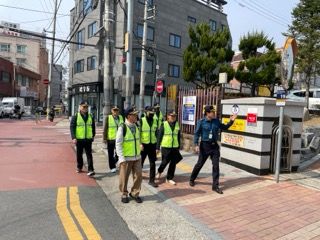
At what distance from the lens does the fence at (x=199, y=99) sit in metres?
11.6

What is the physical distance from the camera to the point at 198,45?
22062 millimetres

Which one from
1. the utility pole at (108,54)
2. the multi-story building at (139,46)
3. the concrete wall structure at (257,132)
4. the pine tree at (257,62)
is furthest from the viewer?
the multi-story building at (139,46)

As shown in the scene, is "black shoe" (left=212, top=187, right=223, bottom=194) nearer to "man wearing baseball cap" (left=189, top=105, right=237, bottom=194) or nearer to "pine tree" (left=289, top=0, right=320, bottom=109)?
"man wearing baseball cap" (left=189, top=105, right=237, bottom=194)

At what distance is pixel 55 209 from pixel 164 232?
6.49ft

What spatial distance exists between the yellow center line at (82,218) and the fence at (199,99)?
6045 mm

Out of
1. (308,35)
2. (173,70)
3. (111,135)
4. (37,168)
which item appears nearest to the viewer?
(111,135)

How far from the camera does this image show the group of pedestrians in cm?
648

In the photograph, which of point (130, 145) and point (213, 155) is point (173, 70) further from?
point (130, 145)

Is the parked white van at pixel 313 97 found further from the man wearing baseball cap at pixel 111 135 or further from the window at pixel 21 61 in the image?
the window at pixel 21 61

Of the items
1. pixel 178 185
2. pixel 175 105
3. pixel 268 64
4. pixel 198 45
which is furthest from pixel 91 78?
pixel 178 185

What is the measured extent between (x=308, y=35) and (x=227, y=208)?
21693 millimetres

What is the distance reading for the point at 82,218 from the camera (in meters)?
5.53

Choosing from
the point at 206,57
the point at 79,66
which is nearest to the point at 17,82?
the point at 79,66

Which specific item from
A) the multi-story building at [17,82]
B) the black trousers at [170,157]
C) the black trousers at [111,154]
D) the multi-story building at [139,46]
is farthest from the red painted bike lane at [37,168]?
the multi-story building at [17,82]
